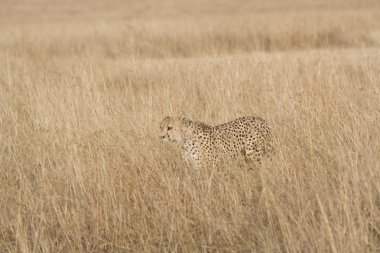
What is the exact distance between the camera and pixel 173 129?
437 centimetres

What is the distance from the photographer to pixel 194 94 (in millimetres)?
6352

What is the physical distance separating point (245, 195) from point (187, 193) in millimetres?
339

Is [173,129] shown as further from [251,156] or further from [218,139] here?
[251,156]

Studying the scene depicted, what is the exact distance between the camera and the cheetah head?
436 centimetres

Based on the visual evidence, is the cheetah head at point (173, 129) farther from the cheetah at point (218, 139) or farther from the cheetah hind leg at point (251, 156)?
the cheetah hind leg at point (251, 156)

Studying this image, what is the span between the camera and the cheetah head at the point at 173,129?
4.36 meters

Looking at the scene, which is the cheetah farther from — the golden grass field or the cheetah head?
the golden grass field

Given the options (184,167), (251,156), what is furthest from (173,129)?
(251,156)

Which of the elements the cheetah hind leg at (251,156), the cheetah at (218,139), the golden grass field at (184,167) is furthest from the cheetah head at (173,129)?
the cheetah hind leg at (251,156)

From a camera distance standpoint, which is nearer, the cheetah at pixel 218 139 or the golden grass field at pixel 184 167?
the golden grass field at pixel 184 167

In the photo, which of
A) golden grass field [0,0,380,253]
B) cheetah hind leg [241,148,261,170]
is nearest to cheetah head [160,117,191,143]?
golden grass field [0,0,380,253]

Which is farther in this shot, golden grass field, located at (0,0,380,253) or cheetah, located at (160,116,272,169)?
cheetah, located at (160,116,272,169)

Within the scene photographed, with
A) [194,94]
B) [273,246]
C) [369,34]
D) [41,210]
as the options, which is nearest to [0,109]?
[194,94]

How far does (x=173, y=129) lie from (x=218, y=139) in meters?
0.35
